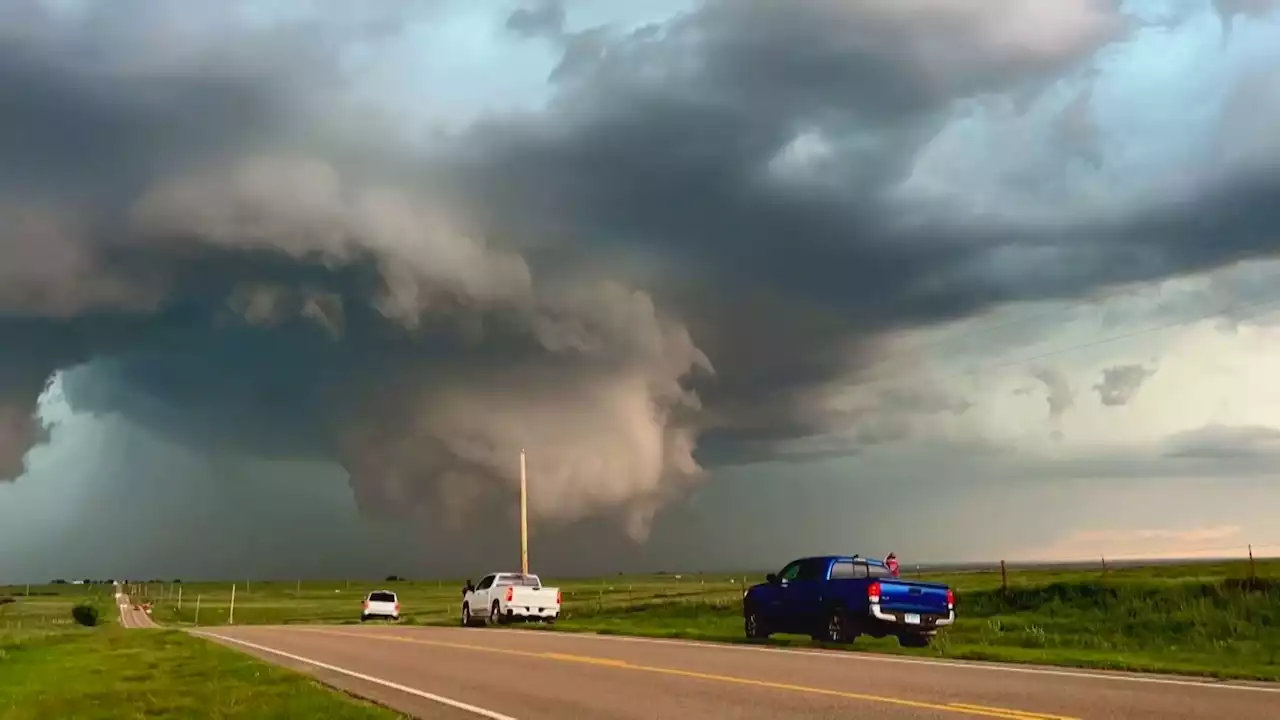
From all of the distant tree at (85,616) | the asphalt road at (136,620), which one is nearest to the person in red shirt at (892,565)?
the asphalt road at (136,620)

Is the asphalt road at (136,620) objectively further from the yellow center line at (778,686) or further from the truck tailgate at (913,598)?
the truck tailgate at (913,598)

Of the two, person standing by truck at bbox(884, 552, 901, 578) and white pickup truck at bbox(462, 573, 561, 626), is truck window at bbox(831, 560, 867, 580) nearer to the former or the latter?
person standing by truck at bbox(884, 552, 901, 578)

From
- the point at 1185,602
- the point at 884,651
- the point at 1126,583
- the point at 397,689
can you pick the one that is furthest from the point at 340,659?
the point at 1126,583

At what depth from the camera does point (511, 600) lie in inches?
1522

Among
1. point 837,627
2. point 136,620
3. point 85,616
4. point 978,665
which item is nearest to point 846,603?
point 837,627

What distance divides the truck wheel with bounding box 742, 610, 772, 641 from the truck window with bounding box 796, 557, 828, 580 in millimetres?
1714

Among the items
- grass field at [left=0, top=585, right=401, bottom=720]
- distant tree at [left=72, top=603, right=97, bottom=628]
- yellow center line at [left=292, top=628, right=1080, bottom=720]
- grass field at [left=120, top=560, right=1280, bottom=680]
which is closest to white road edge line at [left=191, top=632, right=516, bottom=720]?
grass field at [left=0, top=585, right=401, bottom=720]

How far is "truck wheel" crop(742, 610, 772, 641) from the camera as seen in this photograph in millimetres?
26062

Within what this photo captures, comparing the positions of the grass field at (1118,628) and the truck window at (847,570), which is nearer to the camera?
the grass field at (1118,628)

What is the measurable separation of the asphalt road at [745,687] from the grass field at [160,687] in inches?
37.1

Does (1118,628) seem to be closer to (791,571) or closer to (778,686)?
(791,571)

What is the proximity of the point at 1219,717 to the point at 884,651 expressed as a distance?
34.4 ft

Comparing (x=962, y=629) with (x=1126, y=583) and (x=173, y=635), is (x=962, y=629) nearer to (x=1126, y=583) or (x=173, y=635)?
(x=1126, y=583)

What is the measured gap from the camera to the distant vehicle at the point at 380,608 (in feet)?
196
